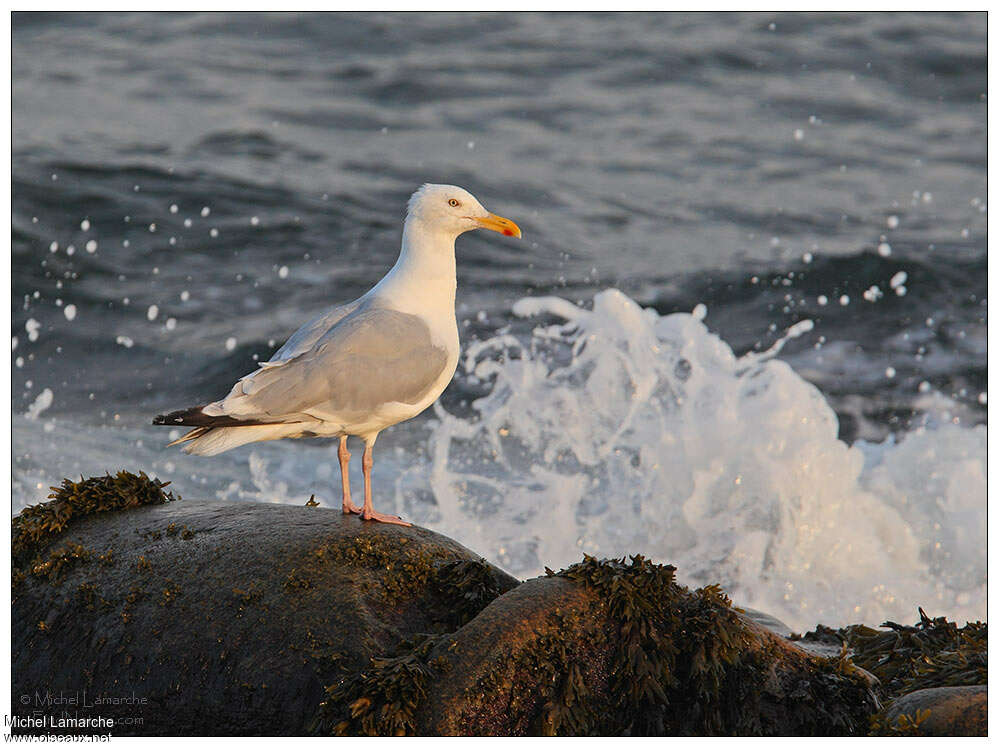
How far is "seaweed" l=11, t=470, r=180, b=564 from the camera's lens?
437 centimetres

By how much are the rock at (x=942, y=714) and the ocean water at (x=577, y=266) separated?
3.54 m

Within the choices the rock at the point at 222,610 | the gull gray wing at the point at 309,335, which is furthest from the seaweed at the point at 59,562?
the gull gray wing at the point at 309,335

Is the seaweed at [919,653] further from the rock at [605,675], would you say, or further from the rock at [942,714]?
the rock at [605,675]

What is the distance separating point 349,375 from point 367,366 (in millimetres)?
89

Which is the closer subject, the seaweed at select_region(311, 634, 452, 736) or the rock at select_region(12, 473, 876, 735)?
the seaweed at select_region(311, 634, 452, 736)

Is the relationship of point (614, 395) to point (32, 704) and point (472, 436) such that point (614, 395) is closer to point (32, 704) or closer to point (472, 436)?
point (472, 436)

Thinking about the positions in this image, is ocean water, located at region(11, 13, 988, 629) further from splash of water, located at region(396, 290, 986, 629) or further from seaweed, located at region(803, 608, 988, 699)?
seaweed, located at region(803, 608, 988, 699)

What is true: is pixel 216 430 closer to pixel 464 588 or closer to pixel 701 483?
pixel 464 588

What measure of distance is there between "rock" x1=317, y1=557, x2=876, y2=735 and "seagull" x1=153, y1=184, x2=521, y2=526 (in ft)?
3.25

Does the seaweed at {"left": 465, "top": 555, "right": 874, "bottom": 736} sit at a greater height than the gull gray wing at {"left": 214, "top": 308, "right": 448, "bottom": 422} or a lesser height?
lesser

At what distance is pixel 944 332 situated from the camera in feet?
34.0

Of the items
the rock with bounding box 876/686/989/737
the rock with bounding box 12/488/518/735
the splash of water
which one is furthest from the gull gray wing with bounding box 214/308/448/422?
the splash of water
